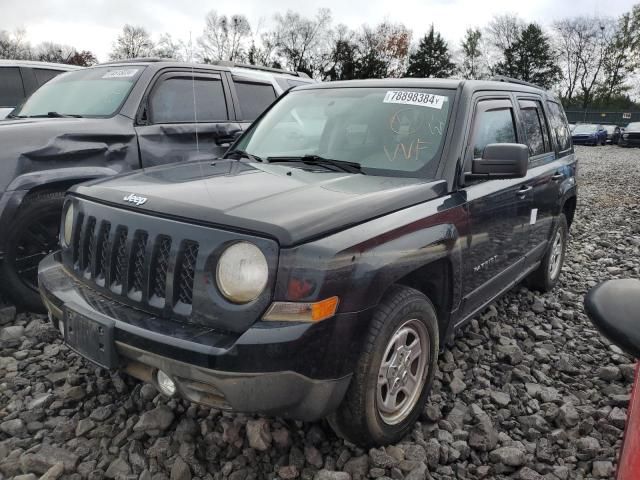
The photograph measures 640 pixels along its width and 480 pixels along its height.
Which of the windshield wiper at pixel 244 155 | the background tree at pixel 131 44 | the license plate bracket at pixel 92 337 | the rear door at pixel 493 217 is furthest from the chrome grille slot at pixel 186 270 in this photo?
the background tree at pixel 131 44

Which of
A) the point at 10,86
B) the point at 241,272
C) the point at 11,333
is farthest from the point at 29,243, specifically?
the point at 10,86

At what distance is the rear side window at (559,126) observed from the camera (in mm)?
4633

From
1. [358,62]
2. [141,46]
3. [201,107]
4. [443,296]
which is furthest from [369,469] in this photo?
[358,62]

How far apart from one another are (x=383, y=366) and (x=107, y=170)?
2.82 meters

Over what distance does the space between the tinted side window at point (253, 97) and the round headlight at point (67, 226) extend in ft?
10.1

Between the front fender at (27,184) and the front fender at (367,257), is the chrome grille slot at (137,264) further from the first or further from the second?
the front fender at (27,184)

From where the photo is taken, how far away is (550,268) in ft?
15.8

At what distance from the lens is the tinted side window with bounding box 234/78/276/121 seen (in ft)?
18.5

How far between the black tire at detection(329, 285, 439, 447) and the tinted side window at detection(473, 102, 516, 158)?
1146 millimetres

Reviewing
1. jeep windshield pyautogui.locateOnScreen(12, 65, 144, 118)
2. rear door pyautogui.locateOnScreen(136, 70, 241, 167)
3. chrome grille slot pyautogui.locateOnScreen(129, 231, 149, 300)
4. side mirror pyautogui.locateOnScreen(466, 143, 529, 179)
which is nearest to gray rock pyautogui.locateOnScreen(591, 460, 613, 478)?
side mirror pyautogui.locateOnScreen(466, 143, 529, 179)

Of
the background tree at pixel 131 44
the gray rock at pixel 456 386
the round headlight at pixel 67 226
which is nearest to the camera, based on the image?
the round headlight at pixel 67 226

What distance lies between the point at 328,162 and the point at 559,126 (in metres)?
2.89

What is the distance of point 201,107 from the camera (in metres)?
5.24

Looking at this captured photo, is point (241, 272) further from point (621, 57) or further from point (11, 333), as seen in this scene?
point (621, 57)
